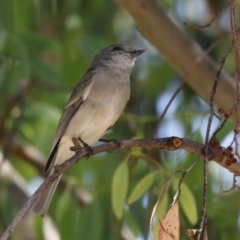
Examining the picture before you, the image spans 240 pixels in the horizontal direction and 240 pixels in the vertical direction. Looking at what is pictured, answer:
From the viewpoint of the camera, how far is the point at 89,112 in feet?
11.6

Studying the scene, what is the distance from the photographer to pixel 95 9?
181 inches

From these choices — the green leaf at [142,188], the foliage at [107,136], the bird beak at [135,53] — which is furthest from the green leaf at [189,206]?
the bird beak at [135,53]

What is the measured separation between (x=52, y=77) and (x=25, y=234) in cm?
100

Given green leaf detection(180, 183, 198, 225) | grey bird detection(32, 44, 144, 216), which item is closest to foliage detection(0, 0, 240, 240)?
green leaf detection(180, 183, 198, 225)

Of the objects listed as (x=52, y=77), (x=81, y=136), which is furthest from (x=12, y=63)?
(x=81, y=136)

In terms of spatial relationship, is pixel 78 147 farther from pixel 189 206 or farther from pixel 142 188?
pixel 189 206

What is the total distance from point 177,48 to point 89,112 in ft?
1.89

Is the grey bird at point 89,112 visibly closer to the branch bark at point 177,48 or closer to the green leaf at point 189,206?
the branch bark at point 177,48

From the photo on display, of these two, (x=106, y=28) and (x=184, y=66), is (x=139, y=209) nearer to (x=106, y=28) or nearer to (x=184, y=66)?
(x=184, y=66)

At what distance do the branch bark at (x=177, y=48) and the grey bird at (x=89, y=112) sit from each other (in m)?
0.43

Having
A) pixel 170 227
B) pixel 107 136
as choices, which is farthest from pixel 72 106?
pixel 170 227

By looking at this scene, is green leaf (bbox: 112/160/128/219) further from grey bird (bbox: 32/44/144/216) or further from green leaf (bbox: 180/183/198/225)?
grey bird (bbox: 32/44/144/216)

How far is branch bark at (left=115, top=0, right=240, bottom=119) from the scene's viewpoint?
10.5 feet

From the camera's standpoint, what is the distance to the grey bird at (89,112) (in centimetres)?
350
